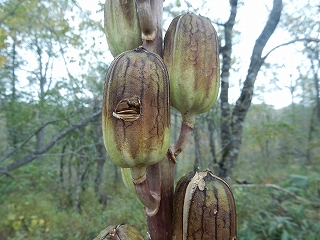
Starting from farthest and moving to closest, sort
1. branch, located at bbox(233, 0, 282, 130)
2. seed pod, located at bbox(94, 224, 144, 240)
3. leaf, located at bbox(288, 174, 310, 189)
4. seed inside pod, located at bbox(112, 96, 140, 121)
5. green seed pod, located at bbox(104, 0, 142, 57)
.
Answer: leaf, located at bbox(288, 174, 310, 189) → branch, located at bbox(233, 0, 282, 130) → green seed pod, located at bbox(104, 0, 142, 57) → seed pod, located at bbox(94, 224, 144, 240) → seed inside pod, located at bbox(112, 96, 140, 121)

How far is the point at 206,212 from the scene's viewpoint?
728mm

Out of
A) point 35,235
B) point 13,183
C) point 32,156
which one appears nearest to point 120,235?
point 32,156

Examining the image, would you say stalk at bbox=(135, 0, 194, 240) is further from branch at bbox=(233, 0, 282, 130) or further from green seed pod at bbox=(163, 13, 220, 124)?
branch at bbox=(233, 0, 282, 130)

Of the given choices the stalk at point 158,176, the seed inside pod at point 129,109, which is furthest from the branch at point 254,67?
the seed inside pod at point 129,109

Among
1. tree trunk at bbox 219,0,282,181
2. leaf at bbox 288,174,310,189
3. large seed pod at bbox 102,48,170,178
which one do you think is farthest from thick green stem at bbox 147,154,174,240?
leaf at bbox 288,174,310,189

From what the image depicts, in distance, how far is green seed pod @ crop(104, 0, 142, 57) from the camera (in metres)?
0.88

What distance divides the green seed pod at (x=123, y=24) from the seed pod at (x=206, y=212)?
50 cm

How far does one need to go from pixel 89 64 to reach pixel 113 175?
781 centimetres

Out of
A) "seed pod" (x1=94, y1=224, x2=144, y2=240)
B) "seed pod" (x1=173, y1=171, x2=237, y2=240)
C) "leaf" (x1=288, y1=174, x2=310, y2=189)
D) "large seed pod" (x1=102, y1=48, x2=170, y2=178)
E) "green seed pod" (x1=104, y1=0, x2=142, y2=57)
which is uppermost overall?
"green seed pod" (x1=104, y1=0, x2=142, y2=57)

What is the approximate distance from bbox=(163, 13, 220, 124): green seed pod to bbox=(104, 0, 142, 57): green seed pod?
0.39ft

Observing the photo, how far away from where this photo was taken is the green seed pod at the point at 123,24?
88 centimetres

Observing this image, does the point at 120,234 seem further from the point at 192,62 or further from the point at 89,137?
the point at 89,137

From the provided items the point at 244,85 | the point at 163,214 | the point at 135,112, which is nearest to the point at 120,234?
the point at 163,214

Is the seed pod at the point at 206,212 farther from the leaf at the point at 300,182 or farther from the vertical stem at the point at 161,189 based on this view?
the leaf at the point at 300,182
